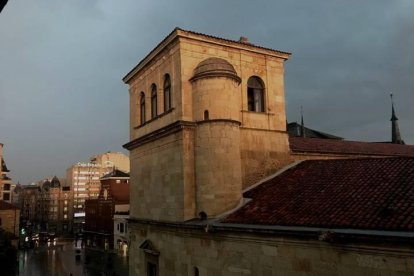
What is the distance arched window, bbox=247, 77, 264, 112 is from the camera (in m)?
19.1

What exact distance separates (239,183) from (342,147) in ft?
31.8

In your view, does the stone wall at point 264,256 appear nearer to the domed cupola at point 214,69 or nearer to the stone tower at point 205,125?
the stone tower at point 205,125

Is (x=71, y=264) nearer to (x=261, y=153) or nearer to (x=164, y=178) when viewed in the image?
(x=164, y=178)

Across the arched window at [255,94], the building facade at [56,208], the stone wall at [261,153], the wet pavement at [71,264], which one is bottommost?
the wet pavement at [71,264]

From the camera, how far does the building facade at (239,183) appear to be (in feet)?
34.6

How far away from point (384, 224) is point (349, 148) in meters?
14.2

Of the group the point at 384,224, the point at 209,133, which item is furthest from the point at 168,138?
the point at 384,224

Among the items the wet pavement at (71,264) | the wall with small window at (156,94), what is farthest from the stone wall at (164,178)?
the wet pavement at (71,264)

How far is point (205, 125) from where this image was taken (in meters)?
16.4

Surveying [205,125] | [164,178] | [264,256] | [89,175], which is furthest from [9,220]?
[89,175]

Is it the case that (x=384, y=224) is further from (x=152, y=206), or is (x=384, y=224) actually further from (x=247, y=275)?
(x=152, y=206)

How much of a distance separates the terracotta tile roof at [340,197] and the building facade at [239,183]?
0.05 m

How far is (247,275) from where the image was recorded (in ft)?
42.0

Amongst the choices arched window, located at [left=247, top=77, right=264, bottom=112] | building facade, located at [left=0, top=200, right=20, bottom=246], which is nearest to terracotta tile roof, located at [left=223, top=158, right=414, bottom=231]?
arched window, located at [left=247, top=77, right=264, bottom=112]
